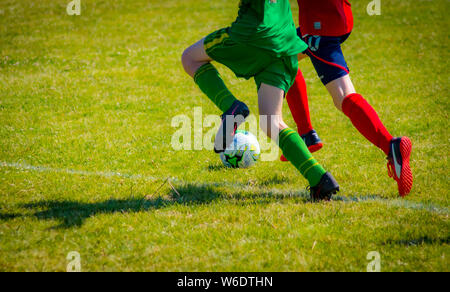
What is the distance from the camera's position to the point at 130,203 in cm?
420

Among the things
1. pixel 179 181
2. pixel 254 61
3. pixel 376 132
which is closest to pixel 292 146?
pixel 254 61

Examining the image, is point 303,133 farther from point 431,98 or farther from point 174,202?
point 431,98

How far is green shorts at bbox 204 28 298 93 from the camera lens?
3.87 metres

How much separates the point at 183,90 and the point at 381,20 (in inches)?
359

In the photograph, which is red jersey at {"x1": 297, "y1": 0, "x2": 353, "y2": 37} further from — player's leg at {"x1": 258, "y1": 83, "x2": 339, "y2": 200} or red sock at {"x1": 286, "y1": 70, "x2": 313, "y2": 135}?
player's leg at {"x1": 258, "y1": 83, "x2": 339, "y2": 200}

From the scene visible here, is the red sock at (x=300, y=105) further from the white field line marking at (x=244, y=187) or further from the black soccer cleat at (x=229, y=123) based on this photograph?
the black soccer cleat at (x=229, y=123)

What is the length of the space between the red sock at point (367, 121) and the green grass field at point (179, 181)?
1.77 ft

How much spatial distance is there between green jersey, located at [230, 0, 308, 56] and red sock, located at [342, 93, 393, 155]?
897mm

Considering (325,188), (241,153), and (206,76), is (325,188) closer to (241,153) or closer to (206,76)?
(241,153)

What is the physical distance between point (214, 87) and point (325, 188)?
4.48 feet

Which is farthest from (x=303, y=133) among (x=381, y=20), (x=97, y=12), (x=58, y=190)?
(x=97, y=12)

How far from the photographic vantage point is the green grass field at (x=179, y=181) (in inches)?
130

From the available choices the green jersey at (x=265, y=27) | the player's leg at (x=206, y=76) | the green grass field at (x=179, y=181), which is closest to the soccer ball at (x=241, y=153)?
the green grass field at (x=179, y=181)

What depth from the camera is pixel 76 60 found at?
10.8 meters
